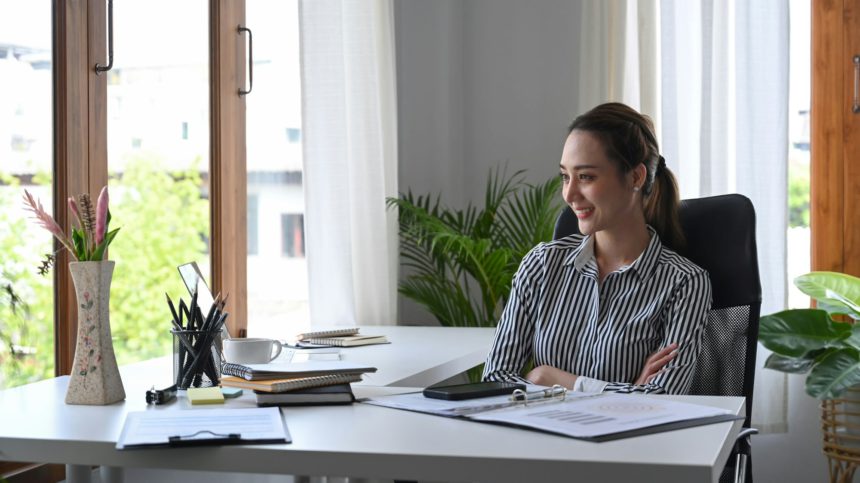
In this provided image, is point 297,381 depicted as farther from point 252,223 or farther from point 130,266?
point 252,223

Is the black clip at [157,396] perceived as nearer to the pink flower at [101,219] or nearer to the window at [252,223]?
the pink flower at [101,219]

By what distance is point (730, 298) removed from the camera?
1.86 meters

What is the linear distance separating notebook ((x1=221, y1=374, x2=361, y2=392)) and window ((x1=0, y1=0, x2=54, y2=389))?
2.44 feet

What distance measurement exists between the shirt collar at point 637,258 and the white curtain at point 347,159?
1297mm

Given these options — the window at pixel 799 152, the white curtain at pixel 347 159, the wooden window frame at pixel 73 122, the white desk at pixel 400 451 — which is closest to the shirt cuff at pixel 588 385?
the white desk at pixel 400 451

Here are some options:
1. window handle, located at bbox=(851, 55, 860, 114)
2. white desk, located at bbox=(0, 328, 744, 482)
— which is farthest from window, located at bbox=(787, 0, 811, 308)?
white desk, located at bbox=(0, 328, 744, 482)

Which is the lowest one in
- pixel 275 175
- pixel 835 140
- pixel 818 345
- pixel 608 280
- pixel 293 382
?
pixel 818 345

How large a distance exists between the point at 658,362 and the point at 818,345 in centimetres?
120

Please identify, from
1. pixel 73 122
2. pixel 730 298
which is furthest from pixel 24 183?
pixel 730 298

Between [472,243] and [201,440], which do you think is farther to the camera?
[472,243]

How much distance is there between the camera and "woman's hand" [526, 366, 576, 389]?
6.06 feet

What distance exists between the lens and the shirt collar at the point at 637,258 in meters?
1.92

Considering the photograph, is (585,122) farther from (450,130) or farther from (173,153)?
(450,130)

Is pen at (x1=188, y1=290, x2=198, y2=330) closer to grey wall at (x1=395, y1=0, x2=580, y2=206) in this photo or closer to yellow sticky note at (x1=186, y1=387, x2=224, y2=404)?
yellow sticky note at (x1=186, y1=387, x2=224, y2=404)
